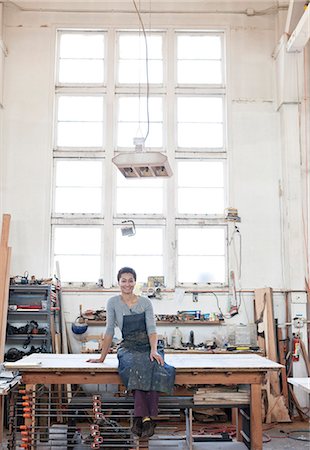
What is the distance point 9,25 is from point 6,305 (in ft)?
12.3

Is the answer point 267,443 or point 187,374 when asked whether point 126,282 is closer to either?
point 187,374

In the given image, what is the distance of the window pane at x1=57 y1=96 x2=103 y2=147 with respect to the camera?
22.6 ft

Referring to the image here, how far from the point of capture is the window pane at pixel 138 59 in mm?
7016

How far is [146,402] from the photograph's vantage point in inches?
155

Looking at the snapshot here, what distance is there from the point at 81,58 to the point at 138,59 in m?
0.77

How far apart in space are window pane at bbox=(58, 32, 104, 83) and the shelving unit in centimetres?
286

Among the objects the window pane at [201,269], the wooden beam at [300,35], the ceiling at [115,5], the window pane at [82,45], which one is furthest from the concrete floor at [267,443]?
the ceiling at [115,5]

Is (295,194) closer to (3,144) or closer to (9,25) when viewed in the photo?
(3,144)

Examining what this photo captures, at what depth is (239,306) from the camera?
6.44 metres

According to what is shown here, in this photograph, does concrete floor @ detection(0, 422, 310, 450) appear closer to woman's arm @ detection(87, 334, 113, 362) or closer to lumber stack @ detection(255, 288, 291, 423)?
lumber stack @ detection(255, 288, 291, 423)

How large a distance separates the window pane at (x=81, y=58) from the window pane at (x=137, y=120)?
1.70 ft

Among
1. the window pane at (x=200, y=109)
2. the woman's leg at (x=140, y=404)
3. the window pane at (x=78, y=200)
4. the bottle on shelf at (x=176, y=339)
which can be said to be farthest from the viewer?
the window pane at (x=200, y=109)

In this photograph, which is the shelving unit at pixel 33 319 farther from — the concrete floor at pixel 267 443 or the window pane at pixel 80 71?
the window pane at pixel 80 71

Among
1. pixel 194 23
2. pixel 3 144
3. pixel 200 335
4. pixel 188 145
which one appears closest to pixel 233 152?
pixel 188 145
